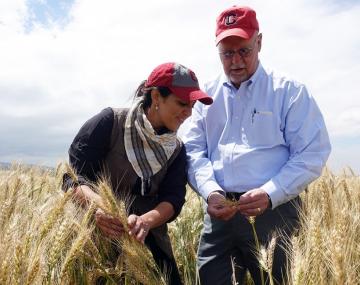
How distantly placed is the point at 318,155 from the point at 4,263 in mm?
1797

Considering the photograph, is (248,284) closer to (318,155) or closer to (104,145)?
(318,155)

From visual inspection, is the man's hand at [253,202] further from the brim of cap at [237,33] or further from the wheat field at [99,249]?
the brim of cap at [237,33]

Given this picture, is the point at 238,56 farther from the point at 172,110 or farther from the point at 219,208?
the point at 219,208

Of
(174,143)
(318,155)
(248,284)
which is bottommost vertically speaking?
(248,284)

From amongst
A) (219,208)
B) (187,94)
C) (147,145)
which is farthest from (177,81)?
(219,208)

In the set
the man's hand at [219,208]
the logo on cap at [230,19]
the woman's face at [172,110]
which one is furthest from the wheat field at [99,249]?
the logo on cap at [230,19]

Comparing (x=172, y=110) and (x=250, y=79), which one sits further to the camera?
(x=250, y=79)

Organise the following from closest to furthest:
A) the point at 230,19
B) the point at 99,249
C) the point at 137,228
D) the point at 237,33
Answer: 1. the point at 137,228
2. the point at 99,249
3. the point at 237,33
4. the point at 230,19

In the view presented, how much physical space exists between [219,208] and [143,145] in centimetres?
56

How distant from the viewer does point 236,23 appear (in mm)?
2830

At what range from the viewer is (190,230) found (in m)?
3.51

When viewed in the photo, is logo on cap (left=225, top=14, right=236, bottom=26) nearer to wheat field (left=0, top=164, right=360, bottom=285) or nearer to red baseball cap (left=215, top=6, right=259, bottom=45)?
red baseball cap (left=215, top=6, right=259, bottom=45)

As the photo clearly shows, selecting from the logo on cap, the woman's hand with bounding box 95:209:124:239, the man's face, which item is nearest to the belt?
the man's face

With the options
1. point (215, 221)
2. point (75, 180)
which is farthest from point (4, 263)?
point (215, 221)
